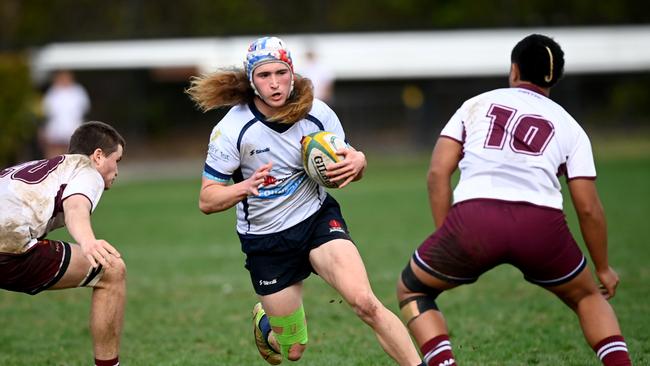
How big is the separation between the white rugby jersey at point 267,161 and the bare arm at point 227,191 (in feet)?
0.26

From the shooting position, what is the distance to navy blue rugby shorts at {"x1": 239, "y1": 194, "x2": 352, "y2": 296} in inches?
214

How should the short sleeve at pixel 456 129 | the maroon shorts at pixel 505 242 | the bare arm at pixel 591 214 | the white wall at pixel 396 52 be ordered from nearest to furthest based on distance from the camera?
the maroon shorts at pixel 505 242, the bare arm at pixel 591 214, the short sleeve at pixel 456 129, the white wall at pixel 396 52

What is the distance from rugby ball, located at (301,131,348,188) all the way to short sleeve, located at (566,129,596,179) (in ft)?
4.22

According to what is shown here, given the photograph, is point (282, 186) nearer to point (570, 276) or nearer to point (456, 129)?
point (456, 129)

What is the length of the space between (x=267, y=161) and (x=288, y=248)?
1.69 ft

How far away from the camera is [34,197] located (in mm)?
5023

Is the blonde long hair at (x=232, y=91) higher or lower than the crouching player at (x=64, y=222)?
higher

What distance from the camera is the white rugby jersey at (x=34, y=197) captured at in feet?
16.5

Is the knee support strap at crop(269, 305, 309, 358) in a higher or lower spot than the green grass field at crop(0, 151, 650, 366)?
higher

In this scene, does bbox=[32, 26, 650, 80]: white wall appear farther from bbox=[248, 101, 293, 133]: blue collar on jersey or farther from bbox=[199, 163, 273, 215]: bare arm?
bbox=[199, 163, 273, 215]: bare arm

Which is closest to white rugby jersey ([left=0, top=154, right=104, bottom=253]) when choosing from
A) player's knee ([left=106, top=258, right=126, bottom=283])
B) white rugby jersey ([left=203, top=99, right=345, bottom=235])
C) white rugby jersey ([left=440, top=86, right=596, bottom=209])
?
player's knee ([left=106, top=258, right=126, bottom=283])

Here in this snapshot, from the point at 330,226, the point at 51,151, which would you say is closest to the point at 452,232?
the point at 330,226

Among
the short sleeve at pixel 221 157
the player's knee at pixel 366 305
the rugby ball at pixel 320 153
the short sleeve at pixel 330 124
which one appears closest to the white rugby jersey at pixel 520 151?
the player's knee at pixel 366 305

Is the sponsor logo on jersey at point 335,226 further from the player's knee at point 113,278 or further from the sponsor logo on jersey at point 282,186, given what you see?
the player's knee at point 113,278
